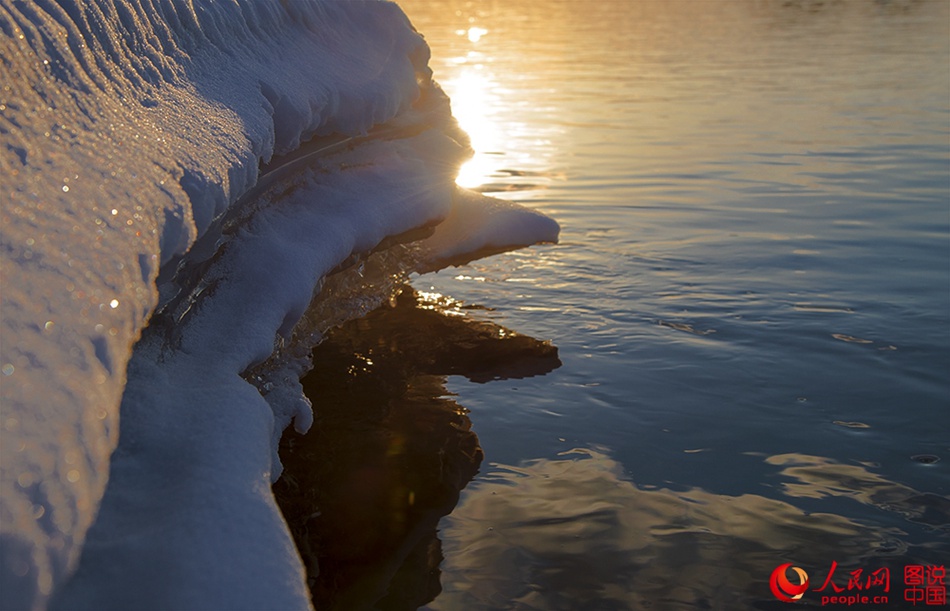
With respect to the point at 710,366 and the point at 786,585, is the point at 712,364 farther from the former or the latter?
the point at 786,585

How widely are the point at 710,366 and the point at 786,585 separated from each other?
1.88 m

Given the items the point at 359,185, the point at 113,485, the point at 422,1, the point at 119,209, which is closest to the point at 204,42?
the point at 359,185

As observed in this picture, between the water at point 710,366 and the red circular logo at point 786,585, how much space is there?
3 centimetres

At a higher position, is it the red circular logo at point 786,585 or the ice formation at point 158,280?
the ice formation at point 158,280

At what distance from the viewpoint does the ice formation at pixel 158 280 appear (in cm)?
165

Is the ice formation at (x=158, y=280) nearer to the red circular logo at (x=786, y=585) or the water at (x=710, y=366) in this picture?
the water at (x=710, y=366)

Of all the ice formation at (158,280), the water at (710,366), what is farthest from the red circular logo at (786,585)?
the ice formation at (158,280)

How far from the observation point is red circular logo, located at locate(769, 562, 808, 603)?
2805 millimetres

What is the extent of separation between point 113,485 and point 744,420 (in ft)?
9.13

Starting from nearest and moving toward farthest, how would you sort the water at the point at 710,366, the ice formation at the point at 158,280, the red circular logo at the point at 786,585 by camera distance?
the ice formation at the point at 158,280
the red circular logo at the point at 786,585
the water at the point at 710,366

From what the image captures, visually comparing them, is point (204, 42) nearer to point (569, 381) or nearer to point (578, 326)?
point (569, 381)

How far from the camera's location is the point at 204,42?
3.48 metres

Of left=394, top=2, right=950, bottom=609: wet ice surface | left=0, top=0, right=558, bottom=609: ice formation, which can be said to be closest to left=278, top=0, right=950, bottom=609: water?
left=394, top=2, right=950, bottom=609: wet ice surface

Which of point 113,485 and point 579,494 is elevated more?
point 113,485
